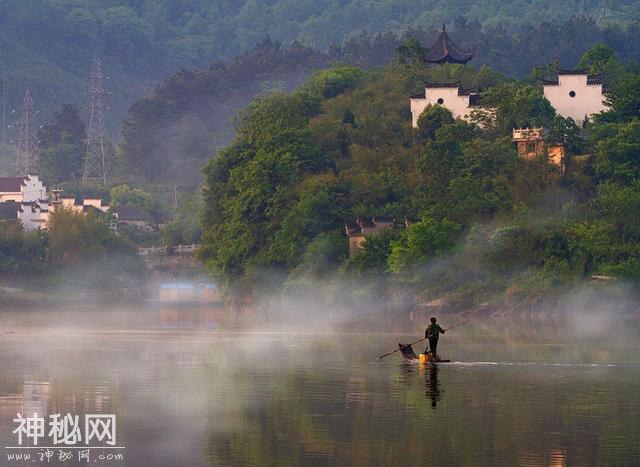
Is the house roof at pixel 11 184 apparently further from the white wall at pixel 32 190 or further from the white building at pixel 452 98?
the white building at pixel 452 98

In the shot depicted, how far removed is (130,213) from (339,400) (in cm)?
11983

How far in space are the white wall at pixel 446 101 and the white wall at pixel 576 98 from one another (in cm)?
453

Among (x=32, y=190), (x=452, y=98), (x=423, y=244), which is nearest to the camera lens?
(x=423, y=244)

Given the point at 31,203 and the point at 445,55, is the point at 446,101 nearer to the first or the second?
the point at 445,55

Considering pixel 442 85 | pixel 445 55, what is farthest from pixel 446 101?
pixel 445 55

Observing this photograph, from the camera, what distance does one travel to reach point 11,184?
5846 inches

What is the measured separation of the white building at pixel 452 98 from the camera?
99.1 metres

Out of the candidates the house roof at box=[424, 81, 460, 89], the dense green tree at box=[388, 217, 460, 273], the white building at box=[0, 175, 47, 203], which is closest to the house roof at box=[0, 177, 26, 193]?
the white building at box=[0, 175, 47, 203]

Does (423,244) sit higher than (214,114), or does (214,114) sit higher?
(214,114)

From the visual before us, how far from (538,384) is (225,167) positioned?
203 feet

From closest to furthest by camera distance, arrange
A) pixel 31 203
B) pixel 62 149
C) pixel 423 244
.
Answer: pixel 423 244
pixel 31 203
pixel 62 149

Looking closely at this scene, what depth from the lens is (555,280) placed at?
78.4m

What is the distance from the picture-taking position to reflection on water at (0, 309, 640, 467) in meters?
29.3

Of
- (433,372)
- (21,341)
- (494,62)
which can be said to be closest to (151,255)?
(494,62)
